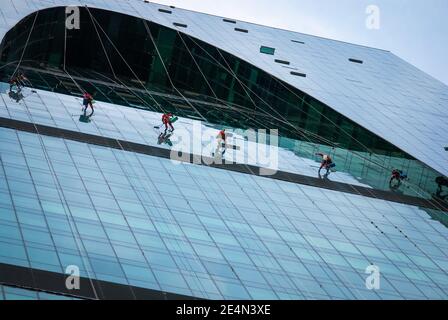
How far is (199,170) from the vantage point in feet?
131

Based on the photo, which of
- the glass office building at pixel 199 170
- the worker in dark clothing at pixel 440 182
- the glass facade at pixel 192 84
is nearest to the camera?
the glass office building at pixel 199 170

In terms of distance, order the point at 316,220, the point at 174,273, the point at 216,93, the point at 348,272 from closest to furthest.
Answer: the point at 174,273 < the point at 348,272 < the point at 316,220 < the point at 216,93

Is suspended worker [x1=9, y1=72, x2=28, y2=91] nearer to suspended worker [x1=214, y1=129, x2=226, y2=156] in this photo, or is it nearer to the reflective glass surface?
the reflective glass surface

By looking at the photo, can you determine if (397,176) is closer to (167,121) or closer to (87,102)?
(167,121)

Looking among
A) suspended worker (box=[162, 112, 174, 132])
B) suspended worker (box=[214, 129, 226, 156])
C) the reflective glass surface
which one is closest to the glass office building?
the reflective glass surface

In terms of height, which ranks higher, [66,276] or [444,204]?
[444,204]

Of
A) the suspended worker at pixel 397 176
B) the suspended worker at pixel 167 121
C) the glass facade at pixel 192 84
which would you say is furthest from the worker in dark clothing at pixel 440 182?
the suspended worker at pixel 167 121

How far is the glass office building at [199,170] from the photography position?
2878 centimetres

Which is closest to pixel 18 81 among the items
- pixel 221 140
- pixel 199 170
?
pixel 221 140

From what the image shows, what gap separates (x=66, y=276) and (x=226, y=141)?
2106 centimetres

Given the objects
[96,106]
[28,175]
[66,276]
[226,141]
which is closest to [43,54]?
[96,106]

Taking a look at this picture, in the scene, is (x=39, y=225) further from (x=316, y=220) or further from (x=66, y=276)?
(x=316, y=220)

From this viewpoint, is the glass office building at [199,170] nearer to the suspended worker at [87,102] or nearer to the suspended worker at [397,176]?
the suspended worker at [397,176]

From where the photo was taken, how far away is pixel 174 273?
28.2 m
